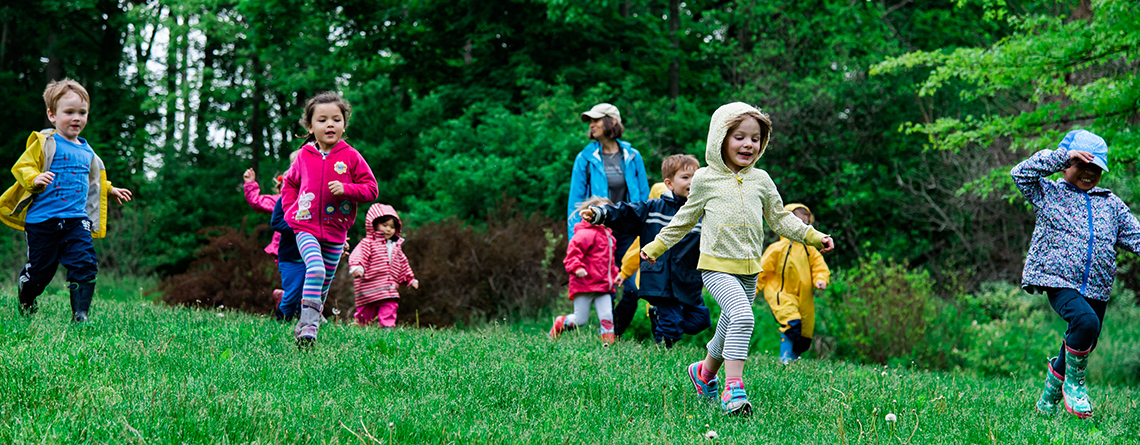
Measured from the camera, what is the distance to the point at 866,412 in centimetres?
453

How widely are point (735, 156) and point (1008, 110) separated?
1345cm

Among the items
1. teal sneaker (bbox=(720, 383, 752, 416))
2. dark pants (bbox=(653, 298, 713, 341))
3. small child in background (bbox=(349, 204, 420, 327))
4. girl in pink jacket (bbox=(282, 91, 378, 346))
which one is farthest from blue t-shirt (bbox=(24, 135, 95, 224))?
teal sneaker (bbox=(720, 383, 752, 416))

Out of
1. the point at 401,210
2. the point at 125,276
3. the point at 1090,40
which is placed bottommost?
the point at 125,276

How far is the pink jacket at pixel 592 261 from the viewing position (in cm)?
739

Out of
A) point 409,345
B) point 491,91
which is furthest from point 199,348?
point 491,91

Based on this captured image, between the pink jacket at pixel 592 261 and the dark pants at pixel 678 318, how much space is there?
73 centimetres

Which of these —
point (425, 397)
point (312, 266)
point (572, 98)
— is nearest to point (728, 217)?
point (425, 397)

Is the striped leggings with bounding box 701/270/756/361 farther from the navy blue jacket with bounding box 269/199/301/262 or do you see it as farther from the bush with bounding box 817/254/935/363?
the bush with bounding box 817/254/935/363

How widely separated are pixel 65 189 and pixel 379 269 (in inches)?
127

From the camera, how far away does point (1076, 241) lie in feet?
16.6

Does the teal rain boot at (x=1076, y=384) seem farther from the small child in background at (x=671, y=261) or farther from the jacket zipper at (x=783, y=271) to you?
the jacket zipper at (x=783, y=271)

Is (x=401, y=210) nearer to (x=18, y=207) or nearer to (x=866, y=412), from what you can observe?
(x=18, y=207)

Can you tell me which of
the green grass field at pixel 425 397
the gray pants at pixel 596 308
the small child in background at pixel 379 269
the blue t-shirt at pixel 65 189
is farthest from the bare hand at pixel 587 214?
the blue t-shirt at pixel 65 189

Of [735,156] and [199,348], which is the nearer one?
[735,156]
